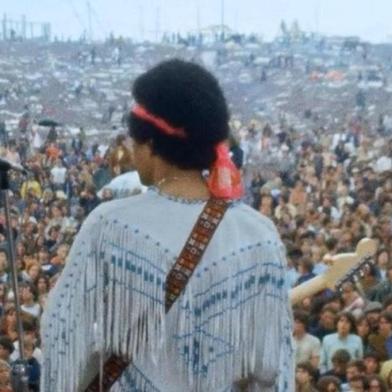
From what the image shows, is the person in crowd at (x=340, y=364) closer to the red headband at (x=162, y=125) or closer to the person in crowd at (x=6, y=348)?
the person in crowd at (x=6, y=348)

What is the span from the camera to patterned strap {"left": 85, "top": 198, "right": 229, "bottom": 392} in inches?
101

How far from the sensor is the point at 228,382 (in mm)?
2621

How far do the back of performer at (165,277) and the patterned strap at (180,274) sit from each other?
12 millimetres

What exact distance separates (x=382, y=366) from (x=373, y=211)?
6.90 meters

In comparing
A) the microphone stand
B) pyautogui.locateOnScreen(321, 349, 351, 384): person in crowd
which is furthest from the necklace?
pyautogui.locateOnScreen(321, 349, 351, 384): person in crowd

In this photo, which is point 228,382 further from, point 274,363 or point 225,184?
point 225,184

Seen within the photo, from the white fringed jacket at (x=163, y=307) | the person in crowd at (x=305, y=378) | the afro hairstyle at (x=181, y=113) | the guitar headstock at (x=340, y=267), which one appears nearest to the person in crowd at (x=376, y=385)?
the person in crowd at (x=305, y=378)

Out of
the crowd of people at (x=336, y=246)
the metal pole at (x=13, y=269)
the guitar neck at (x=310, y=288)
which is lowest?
the crowd of people at (x=336, y=246)

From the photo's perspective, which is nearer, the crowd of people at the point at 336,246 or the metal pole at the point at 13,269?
the metal pole at the point at 13,269

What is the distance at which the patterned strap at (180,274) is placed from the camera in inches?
101

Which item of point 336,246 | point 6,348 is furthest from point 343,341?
point 336,246

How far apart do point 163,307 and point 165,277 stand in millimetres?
56

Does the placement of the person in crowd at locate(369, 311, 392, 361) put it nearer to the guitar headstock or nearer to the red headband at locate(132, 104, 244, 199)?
the guitar headstock

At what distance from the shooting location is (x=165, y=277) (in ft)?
8.42
